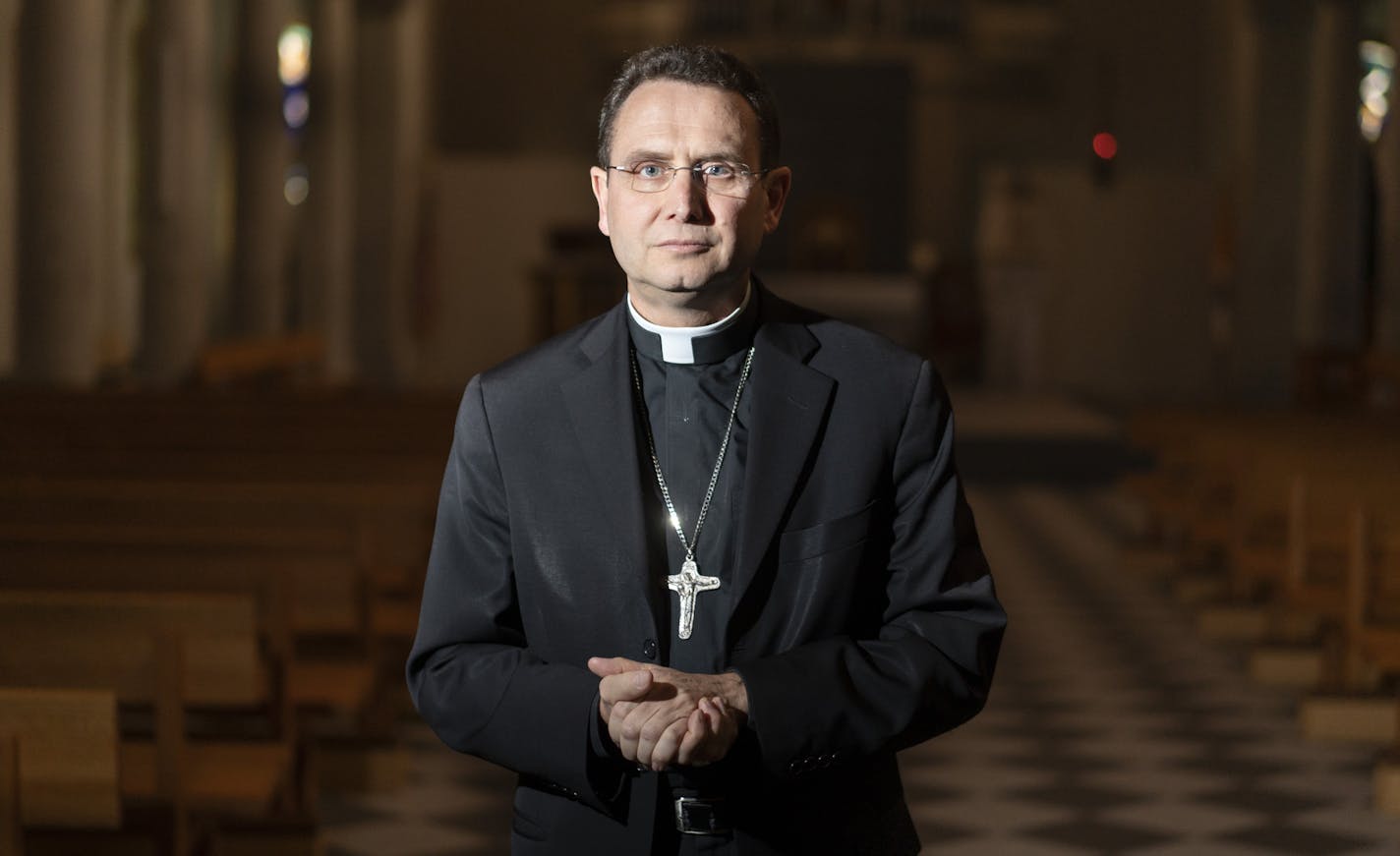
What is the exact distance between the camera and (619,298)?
1326 centimetres

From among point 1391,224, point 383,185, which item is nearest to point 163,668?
point 1391,224

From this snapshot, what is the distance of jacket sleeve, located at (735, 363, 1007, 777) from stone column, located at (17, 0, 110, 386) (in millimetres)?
10741

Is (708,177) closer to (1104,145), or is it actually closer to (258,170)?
(258,170)

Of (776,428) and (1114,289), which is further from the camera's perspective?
(1114,289)

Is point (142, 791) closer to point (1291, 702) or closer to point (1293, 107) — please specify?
point (1291, 702)

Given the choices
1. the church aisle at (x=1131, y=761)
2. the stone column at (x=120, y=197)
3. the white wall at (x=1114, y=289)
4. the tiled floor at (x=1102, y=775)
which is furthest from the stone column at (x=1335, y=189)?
the stone column at (x=120, y=197)

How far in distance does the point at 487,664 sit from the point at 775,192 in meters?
0.67

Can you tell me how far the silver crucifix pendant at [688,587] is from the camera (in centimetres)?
237

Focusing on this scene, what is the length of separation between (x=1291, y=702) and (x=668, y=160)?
22.0 feet

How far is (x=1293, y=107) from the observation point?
71.1 feet

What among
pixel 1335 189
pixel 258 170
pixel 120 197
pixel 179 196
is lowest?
pixel 1335 189

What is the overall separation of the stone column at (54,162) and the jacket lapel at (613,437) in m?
10.5

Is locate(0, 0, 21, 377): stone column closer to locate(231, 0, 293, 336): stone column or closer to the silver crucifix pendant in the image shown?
locate(231, 0, 293, 336): stone column

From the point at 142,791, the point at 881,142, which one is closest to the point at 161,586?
the point at 142,791
